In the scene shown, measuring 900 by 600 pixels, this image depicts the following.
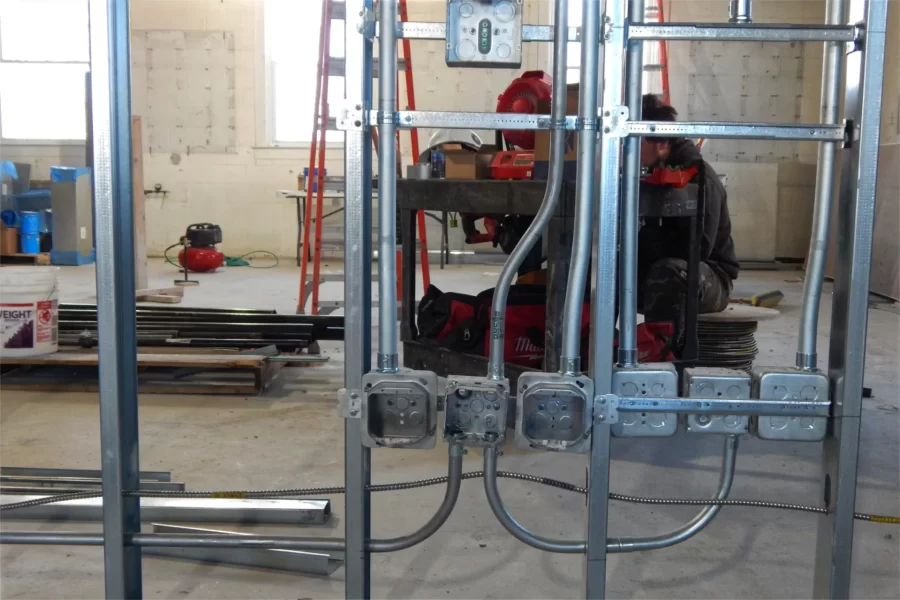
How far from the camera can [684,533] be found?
4.90ft

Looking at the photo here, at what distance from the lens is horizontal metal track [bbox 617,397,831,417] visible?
1411mm

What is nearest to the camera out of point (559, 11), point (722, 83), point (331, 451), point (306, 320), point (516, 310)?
point (559, 11)

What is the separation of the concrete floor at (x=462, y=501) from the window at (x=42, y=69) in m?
6.01

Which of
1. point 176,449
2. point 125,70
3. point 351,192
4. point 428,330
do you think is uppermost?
point 125,70

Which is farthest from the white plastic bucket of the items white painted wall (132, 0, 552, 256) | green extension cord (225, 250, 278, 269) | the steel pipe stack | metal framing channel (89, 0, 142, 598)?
white painted wall (132, 0, 552, 256)

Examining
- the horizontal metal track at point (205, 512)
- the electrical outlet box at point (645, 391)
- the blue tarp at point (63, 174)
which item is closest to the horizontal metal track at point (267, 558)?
the horizontal metal track at point (205, 512)

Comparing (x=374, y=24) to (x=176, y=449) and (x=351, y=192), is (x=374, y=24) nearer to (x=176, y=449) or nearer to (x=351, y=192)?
(x=351, y=192)

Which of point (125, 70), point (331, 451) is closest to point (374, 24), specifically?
point (125, 70)

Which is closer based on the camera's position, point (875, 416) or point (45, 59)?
point (875, 416)

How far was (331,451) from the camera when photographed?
8.19 feet

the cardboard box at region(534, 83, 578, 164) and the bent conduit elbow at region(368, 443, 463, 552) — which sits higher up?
the cardboard box at region(534, 83, 578, 164)

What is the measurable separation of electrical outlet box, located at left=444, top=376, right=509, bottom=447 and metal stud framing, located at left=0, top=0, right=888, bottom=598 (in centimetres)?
16

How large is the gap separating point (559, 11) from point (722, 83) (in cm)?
719

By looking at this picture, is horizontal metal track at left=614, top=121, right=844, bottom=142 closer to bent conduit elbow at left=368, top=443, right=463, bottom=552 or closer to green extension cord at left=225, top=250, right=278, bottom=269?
bent conduit elbow at left=368, top=443, right=463, bottom=552
